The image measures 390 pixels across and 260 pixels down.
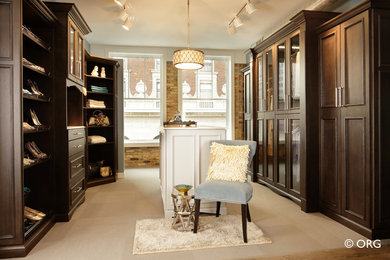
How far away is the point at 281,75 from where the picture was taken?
427 cm

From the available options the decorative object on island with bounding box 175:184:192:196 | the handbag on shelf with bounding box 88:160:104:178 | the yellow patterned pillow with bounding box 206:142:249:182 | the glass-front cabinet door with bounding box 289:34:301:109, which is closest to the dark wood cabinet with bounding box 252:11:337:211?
the glass-front cabinet door with bounding box 289:34:301:109

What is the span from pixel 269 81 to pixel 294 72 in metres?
0.79

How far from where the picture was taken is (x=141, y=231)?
113 inches

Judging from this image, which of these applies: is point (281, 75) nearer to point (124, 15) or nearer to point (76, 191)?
point (124, 15)

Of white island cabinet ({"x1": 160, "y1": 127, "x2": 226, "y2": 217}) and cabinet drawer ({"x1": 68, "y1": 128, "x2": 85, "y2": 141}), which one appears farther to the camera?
cabinet drawer ({"x1": 68, "y1": 128, "x2": 85, "y2": 141})

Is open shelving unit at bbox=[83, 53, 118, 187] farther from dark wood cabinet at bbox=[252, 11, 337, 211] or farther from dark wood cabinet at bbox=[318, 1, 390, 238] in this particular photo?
dark wood cabinet at bbox=[318, 1, 390, 238]

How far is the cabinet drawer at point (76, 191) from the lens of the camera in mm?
3424

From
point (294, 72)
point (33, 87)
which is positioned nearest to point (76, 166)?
point (33, 87)

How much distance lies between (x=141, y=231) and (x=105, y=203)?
1.31 m

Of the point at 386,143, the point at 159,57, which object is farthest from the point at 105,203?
the point at 159,57

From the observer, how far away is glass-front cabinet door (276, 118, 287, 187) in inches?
163

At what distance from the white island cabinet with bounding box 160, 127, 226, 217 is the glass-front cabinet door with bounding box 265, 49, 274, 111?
65.0 inches

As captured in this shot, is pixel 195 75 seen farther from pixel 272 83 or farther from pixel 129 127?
pixel 272 83

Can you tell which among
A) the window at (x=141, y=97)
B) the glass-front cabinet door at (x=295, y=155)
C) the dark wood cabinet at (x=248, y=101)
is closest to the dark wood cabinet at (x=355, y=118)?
the glass-front cabinet door at (x=295, y=155)
